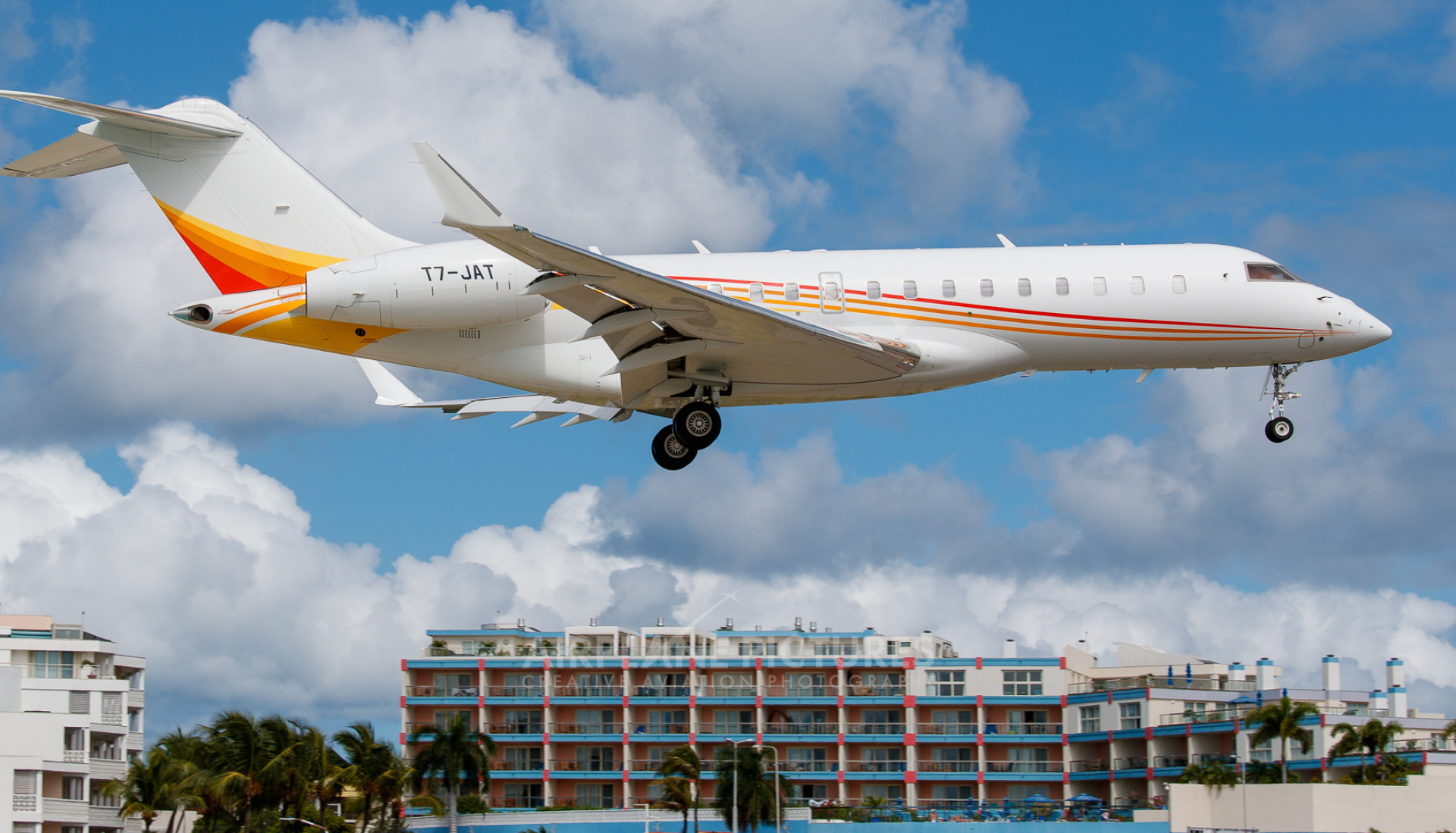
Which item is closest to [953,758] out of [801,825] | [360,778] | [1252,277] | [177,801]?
[801,825]

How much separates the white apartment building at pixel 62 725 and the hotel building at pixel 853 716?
1289cm

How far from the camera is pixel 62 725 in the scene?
196 feet

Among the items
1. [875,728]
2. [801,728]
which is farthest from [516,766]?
[875,728]

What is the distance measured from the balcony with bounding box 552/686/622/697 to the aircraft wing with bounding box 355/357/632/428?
4776 cm

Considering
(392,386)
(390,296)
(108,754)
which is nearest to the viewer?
(390,296)

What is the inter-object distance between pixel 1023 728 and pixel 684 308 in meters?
53.3

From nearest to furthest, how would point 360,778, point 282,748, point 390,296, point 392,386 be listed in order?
point 390,296 → point 392,386 → point 282,748 → point 360,778

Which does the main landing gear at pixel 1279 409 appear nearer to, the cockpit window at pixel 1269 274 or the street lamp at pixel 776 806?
the cockpit window at pixel 1269 274

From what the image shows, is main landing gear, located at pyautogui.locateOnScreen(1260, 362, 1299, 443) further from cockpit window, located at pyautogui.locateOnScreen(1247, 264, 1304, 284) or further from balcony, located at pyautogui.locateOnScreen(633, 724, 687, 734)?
balcony, located at pyautogui.locateOnScreen(633, 724, 687, 734)

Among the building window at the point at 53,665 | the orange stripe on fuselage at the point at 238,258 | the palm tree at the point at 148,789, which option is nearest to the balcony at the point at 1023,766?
the palm tree at the point at 148,789

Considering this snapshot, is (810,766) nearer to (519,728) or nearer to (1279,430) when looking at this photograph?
(519,728)

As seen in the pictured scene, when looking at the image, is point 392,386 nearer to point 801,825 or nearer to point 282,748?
point 282,748

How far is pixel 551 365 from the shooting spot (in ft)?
84.0

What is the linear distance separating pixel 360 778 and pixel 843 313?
40.3 meters
